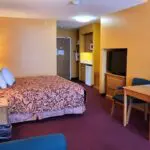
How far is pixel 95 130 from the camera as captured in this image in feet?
10.9

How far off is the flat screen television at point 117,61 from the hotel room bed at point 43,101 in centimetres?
152

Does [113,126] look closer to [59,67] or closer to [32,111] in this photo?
[32,111]

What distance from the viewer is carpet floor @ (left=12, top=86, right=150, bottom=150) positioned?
2.81 meters

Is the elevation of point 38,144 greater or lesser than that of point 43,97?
greater

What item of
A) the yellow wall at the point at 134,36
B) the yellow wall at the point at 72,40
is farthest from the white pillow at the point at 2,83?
the yellow wall at the point at 72,40

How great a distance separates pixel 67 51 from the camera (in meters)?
8.73

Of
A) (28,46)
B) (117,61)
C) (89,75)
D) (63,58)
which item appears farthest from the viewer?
(63,58)

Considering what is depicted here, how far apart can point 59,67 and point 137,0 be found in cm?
538

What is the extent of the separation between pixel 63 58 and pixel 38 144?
7589mm

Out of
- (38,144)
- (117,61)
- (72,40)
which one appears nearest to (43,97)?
(117,61)

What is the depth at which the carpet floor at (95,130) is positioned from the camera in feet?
9.21

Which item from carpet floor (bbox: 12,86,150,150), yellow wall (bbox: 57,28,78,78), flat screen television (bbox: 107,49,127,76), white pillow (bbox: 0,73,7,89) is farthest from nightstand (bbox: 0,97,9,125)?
yellow wall (bbox: 57,28,78,78)

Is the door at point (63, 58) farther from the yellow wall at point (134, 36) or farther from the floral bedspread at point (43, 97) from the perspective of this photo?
the floral bedspread at point (43, 97)

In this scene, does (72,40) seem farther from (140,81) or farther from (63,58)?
(140,81)
